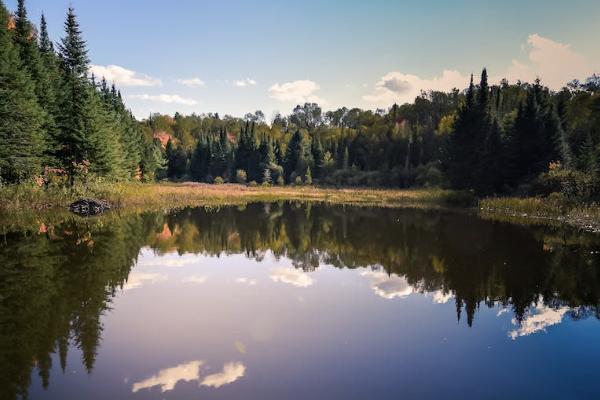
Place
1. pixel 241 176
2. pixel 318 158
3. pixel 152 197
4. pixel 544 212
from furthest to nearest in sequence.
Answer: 1. pixel 318 158
2. pixel 241 176
3. pixel 152 197
4. pixel 544 212

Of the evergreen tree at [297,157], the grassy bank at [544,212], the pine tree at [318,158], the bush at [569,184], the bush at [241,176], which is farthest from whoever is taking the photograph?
the bush at [241,176]

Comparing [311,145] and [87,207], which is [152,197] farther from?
[311,145]

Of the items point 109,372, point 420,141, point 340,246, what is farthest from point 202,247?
point 420,141

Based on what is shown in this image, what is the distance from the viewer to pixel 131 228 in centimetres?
2472

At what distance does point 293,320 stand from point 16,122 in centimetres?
3020

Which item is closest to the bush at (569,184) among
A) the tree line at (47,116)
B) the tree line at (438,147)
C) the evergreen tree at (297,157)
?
the tree line at (438,147)

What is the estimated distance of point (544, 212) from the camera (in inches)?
1378

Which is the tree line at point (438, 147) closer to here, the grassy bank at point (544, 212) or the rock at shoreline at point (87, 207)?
the grassy bank at point (544, 212)

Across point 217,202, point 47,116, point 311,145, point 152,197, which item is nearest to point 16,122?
point 47,116

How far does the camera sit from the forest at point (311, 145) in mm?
34188

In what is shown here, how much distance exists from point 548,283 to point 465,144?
41380 mm

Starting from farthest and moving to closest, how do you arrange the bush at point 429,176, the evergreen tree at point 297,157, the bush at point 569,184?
1. the evergreen tree at point 297,157
2. the bush at point 429,176
3. the bush at point 569,184

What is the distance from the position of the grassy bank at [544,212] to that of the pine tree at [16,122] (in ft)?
118

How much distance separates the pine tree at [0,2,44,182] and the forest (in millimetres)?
97
